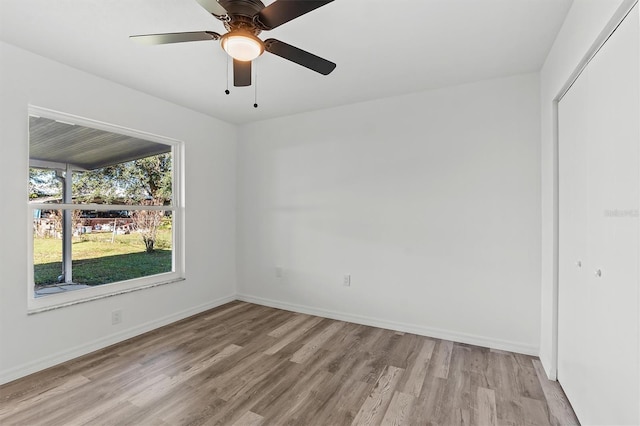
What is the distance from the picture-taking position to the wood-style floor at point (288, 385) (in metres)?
1.85

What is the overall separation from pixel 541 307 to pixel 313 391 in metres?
2.07

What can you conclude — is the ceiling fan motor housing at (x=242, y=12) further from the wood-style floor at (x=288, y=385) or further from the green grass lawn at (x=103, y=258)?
the green grass lawn at (x=103, y=258)

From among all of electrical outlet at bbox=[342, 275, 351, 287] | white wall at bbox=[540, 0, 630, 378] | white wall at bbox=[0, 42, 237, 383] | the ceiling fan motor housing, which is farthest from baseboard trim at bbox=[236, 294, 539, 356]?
the ceiling fan motor housing

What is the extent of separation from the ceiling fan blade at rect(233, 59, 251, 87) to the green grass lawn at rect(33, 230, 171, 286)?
6.98 ft

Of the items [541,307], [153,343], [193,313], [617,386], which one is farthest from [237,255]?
[617,386]

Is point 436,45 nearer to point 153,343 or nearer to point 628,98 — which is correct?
point 628,98

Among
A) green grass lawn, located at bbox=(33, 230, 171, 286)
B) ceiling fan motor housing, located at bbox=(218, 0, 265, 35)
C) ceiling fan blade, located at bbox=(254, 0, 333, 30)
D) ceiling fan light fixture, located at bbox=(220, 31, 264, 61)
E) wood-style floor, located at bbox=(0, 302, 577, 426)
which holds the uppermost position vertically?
ceiling fan motor housing, located at bbox=(218, 0, 265, 35)

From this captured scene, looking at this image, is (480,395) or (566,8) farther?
(480,395)

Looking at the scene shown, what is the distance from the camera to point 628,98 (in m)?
1.26

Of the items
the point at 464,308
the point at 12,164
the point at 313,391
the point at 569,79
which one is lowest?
the point at 313,391

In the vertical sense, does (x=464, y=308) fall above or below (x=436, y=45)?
below

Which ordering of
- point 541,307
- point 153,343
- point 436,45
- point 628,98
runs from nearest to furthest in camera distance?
point 628,98 → point 436,45 → point 541,307 → point 153,343

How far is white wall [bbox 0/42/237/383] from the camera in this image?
223 cm

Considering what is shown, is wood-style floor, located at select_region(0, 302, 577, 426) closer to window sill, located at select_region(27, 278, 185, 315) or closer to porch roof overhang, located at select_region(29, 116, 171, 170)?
window sill, located at select_region(27, 278, 185, 315)
